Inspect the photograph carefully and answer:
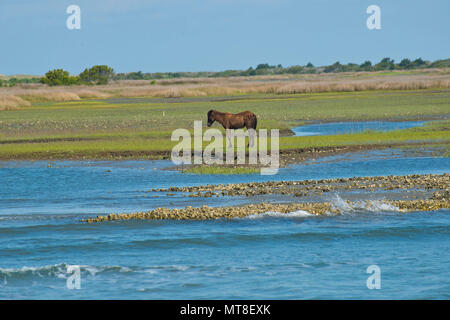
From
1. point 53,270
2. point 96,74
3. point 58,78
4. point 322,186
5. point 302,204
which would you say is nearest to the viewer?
point 53,270

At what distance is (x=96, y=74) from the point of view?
13050 centimetres

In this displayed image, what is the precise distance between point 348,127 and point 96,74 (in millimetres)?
97839

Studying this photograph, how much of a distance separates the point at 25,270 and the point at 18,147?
19865 mm

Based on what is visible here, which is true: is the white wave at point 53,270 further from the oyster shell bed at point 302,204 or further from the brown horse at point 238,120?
the brown horse at point 238,120

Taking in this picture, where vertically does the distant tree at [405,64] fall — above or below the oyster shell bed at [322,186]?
above

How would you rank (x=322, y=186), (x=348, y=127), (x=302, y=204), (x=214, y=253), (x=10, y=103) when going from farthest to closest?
(x=10, y=103)
(x=348, y=127)
(x=322, y=186)
(x=302, y=204)
(x=214, y=253)

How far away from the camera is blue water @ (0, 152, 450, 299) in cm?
Result: 1117

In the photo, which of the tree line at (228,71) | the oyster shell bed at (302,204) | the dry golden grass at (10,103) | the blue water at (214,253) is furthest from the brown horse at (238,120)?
the tree line at (228,71)

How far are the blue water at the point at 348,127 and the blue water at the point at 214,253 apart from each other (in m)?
17.7

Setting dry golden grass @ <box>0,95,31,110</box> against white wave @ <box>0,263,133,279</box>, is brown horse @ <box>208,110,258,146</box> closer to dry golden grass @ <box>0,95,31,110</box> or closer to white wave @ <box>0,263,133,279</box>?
white wave @ <box>0,263,133,279</box>

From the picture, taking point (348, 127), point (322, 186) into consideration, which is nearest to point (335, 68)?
point (348, 127)

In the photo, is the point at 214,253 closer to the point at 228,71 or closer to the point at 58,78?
the point at 58,78

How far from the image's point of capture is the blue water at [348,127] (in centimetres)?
3553
